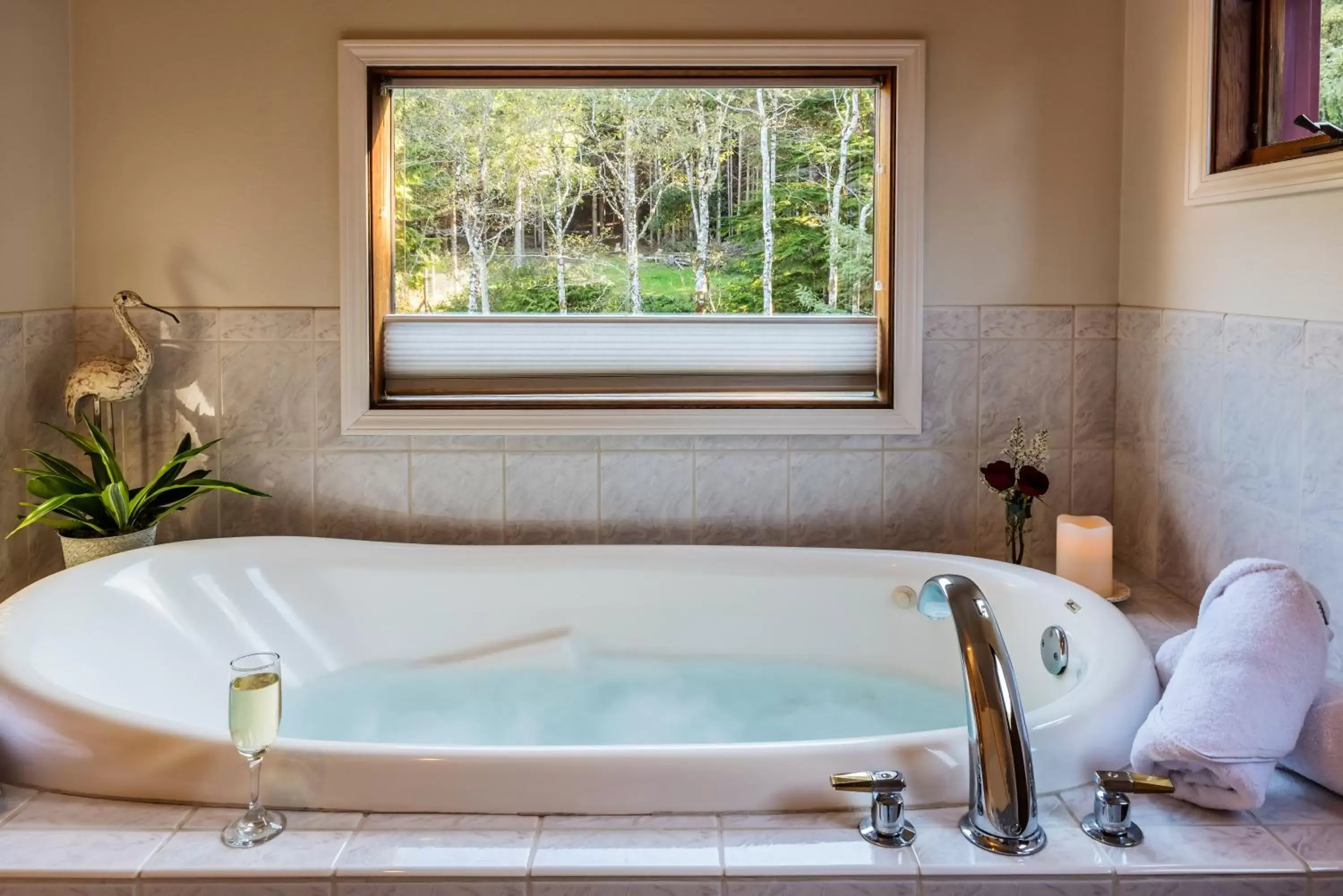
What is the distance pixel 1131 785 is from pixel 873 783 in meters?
0.33

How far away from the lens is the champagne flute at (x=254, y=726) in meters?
1.45

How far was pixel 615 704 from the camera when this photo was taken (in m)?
2.43

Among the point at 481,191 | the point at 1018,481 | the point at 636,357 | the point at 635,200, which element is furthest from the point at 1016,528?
the point at 481,191

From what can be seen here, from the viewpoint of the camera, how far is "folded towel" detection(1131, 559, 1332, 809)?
1521 millimetres

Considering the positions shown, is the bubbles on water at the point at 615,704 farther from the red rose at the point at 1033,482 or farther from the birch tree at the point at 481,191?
the birch tree at the point at 481,191

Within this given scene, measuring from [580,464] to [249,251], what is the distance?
100 cm

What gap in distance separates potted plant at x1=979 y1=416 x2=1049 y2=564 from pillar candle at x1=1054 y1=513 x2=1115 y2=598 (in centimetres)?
12

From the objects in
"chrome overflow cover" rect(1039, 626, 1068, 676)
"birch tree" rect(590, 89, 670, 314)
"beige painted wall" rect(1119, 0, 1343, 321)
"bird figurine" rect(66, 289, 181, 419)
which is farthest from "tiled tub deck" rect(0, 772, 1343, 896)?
"birch tree" rect(590, 89, 670, 314)

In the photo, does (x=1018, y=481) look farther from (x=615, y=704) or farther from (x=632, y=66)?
(x=632, y=66)

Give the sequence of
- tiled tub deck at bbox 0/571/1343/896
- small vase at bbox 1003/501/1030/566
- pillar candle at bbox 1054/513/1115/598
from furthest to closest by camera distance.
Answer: small vase at bbox 1003/501/1030/566
pillar candle at bbox 1054/513/1115/598
tiled tub deck at bbox 0/571/1343/896

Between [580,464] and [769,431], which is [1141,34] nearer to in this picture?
[769,431]

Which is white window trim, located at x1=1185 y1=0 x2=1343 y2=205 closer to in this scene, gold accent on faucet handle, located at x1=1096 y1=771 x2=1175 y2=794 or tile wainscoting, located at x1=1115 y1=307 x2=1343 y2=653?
tile wainscoting, located at x1=1115 y1=307 x2=1343 y2=653

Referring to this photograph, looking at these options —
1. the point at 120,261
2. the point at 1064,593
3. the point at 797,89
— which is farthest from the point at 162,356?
the point at 1064,593

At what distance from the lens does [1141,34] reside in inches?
109
